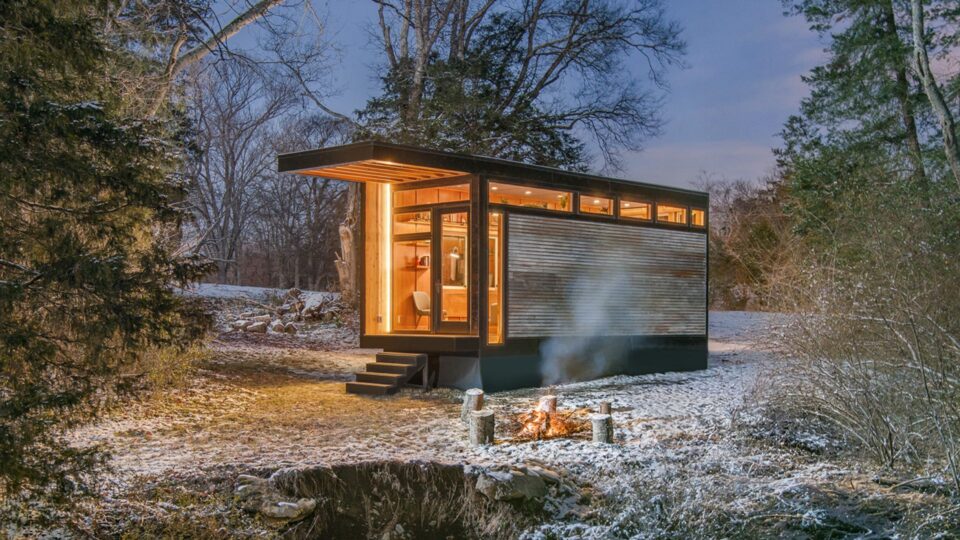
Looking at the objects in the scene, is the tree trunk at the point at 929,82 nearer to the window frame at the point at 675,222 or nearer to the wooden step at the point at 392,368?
the window frame at the point at 675,222

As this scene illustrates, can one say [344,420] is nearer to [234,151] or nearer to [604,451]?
[604,451]

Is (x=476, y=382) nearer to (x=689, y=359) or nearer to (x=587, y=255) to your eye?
(x=587, y=255)

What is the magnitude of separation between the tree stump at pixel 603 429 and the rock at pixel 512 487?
138 cm

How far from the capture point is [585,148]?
71.1 feet

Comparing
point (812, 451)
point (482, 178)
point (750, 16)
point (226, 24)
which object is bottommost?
point (812, 451)

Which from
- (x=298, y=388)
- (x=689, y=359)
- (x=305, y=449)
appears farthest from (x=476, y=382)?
(x=689, y=359)

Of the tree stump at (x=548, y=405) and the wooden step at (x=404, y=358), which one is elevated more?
the wooden step at (x=404, y=358)

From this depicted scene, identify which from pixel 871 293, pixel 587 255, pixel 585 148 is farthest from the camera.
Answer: pixel 585 148

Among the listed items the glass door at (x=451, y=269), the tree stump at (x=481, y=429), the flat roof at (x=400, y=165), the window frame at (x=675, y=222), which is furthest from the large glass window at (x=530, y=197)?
the tree stump at (x=481, y=429)

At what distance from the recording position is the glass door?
1182 centimetres

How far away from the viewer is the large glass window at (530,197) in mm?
11836

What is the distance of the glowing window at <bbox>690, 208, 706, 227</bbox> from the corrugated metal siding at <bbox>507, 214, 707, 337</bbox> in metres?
0.25

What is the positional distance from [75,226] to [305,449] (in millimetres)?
2987

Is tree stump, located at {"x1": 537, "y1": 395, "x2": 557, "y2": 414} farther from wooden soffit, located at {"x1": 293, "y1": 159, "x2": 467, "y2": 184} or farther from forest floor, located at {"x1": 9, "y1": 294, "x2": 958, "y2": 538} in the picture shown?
wooden soffit, located at {"x1": 293, "y1": 159, "x2": 467, "y2": 184}
